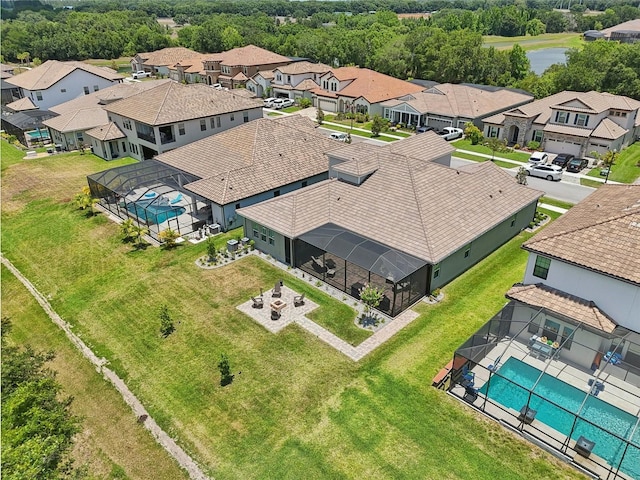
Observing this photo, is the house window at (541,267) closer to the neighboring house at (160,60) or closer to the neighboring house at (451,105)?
the neighboring house at (451,105)

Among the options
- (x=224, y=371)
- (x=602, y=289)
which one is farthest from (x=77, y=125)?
(x=602, y=289)

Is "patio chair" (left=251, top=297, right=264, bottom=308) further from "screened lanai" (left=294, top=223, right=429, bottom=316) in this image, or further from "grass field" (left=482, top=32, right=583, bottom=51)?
"grass field" (left=482, top=32, right=583, bottom=51)

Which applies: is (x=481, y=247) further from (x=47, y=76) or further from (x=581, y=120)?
(x=47, y=76)

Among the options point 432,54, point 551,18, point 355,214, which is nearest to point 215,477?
point 355,214

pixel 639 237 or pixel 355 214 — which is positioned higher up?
pixel 639 237

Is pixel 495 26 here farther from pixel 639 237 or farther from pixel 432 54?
pixel 639 237
